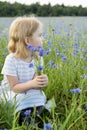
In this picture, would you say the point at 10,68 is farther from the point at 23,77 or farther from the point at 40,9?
the point at 40,9

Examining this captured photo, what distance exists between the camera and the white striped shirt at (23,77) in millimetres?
2518

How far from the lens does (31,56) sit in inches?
99.8

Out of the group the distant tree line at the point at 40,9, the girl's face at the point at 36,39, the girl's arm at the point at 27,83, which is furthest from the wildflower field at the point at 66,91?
the distant tree line at the point at 40,9

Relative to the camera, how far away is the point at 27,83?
246cm

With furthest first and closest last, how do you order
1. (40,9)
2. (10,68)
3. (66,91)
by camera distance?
(40,9) < (66,91) < (10,68)

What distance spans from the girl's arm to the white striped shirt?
0.12 ft

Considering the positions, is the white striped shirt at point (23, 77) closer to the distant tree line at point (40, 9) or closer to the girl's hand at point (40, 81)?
the girl's hand at point (40, 81)

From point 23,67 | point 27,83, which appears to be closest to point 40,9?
point 23,67

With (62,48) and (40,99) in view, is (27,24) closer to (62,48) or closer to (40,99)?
(40,99)

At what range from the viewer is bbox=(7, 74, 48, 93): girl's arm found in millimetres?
2369

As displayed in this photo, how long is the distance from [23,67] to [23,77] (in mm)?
69

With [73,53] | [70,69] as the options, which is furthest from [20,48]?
[73,53]

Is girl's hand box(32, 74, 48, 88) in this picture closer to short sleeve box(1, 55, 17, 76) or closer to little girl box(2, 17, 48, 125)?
little girl box(2, 17, 48, 125)

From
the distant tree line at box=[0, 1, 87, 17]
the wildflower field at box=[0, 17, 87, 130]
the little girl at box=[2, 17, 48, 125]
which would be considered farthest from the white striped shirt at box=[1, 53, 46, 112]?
the distant tree line at box=[0, 1, 87, 17]
